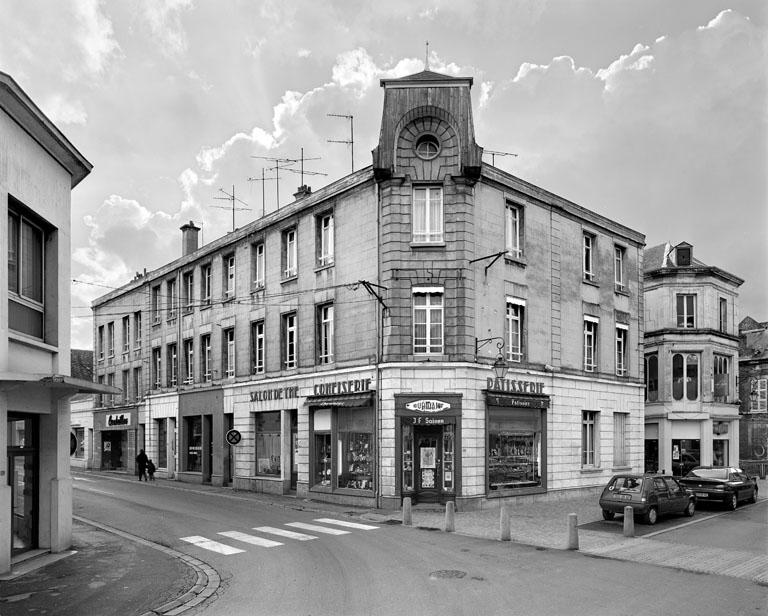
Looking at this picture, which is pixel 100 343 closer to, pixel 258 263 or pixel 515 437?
pixel 258 263

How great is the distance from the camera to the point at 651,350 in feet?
128

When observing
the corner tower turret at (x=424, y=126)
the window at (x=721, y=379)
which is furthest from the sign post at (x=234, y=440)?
the window at (x=721, y=379)

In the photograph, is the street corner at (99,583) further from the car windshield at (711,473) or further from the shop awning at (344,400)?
the car windshield at (711,473)

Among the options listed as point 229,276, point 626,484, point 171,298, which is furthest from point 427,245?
point 171,298

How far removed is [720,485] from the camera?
2327cm

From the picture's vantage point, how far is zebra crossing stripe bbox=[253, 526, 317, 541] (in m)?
17.0

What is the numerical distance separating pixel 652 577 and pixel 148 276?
32.5 meters

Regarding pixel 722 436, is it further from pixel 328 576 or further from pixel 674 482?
pixel 328 576

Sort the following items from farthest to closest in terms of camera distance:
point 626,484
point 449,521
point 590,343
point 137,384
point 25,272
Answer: point 137,384, point 590,343, point 626,484, point 449,521, point 25,272

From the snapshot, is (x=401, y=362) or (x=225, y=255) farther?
(x=225, y=255)

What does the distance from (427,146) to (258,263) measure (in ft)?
33.0

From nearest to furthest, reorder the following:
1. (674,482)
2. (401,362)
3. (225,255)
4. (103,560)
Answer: (103,560) → (674,482) → (401,362) → (225,255)

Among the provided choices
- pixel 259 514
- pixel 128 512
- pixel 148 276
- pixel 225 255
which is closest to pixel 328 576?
pixel 259 514

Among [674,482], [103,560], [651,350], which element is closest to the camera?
[103,560]
